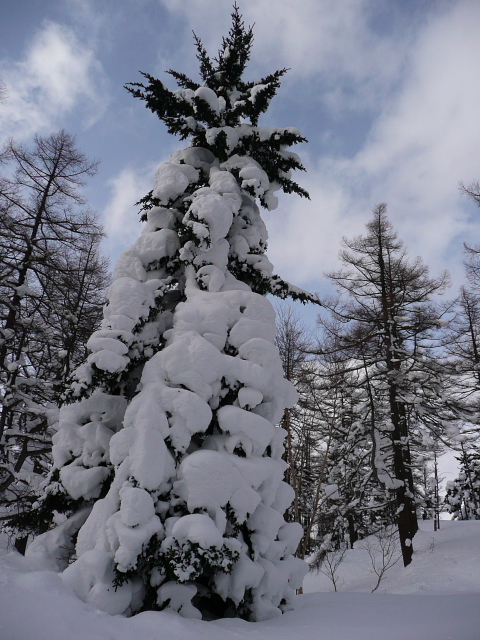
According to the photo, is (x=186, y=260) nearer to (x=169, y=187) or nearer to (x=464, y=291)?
(x=169, y=187)

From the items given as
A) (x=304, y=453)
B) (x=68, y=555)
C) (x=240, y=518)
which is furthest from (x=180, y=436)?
(x=304, y=453)

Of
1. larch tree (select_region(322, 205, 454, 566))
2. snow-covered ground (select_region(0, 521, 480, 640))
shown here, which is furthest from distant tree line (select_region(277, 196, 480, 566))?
snow-covered ground (select_region(0, 521, 480, 640))

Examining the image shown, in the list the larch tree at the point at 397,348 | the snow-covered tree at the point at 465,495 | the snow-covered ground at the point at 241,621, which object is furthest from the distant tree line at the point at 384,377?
the snow-covered tree at the point at 465,495

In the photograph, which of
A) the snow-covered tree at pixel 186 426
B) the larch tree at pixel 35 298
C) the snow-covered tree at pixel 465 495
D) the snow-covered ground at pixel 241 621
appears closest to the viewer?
the snow-covered ground at pixel 241 621

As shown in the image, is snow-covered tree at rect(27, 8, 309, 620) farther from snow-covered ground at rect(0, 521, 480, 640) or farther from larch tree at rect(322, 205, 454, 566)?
larch tree at rect(322, 205, 454, 566)

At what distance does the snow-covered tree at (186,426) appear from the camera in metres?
3.55

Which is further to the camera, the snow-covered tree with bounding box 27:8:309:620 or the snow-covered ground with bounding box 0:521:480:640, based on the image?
the snow-covered tree with bounding box 27:8:309:620

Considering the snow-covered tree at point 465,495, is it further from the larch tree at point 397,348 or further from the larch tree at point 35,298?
the larch tree at point 35,298

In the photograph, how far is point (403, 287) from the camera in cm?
1183

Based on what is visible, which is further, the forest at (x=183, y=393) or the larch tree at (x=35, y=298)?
the larch tree at (x=35, y=298)

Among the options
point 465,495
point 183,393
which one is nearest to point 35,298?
point 183,393

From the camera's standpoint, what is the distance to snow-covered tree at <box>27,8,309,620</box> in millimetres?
3549

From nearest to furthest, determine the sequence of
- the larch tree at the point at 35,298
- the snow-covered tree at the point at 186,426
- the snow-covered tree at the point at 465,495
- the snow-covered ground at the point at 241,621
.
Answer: the snow-covered ground at the point at 241,621, the snow-covered tree at the point at 186,426, the larch tree at the point at 35,298, the snow-covered tree at the point at 465,495

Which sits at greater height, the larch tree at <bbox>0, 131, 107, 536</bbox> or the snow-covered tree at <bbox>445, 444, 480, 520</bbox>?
the larch tree at <bbox>0, 131, 107, 536</bbox>
